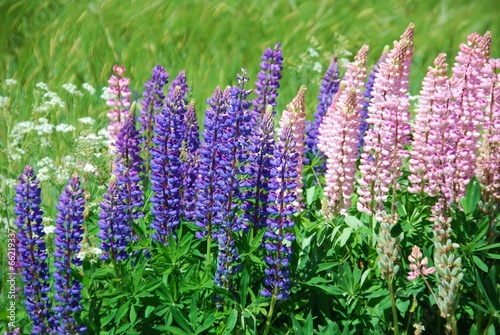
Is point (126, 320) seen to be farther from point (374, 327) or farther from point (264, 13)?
point (264, 13)

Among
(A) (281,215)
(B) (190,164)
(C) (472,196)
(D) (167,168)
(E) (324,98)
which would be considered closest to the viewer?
(A) (281,215)

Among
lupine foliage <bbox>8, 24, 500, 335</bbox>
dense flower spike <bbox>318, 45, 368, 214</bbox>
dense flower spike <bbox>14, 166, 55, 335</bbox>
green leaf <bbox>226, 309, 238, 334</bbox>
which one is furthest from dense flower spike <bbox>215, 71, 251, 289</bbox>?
dense flower spike <bbox>14, 166, 55, 335</bbox>

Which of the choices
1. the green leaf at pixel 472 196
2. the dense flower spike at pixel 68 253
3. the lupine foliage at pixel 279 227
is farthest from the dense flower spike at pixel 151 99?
the green leaf at pixel 472 196

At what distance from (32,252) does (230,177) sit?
104cm

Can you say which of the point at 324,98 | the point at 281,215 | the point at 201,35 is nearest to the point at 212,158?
the point at 281,215

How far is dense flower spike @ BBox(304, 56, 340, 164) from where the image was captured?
5.62 m

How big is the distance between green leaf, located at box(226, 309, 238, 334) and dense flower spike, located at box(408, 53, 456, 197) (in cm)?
133

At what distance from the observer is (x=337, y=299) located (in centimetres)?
401

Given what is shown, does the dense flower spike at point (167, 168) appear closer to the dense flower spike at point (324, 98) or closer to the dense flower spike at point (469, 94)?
the dense flower spike at point (469, 94)

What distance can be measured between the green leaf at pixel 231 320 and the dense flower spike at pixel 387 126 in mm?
955

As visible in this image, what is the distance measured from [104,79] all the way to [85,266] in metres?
3.74

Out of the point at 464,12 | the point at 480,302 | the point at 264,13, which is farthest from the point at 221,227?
the point at 464,12

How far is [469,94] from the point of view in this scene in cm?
417

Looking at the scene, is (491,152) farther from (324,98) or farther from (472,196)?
(324,98)
